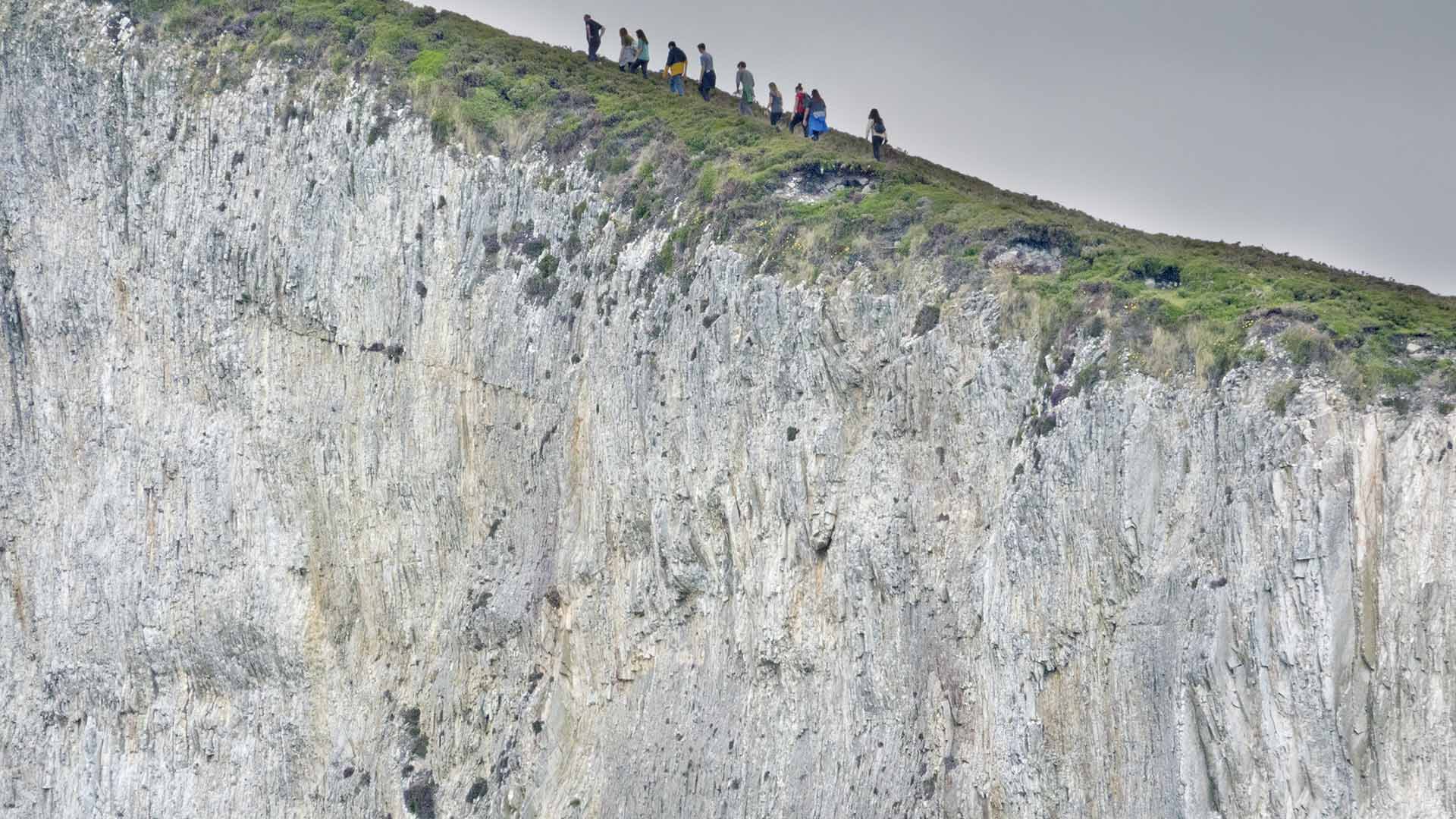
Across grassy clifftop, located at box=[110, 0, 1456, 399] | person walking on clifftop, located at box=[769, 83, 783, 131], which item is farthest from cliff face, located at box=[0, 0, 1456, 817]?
person walking on clifftop, located at box=[769, 83, 783, 131]

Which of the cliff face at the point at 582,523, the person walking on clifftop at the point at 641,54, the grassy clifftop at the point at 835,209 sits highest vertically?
the person walking on clifftop at the point at 641,54

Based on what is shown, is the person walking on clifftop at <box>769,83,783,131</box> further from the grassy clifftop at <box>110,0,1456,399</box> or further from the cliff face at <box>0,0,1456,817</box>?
the cliff face at <box>0,0,1456,817</box>

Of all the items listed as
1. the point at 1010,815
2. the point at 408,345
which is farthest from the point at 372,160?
the point at 1010,815

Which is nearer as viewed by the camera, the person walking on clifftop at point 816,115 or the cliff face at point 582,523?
the cliff face at point 582,523

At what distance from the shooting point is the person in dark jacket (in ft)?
191

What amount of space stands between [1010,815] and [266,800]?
65.9ft

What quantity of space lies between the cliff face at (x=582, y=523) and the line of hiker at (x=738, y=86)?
6.00 m

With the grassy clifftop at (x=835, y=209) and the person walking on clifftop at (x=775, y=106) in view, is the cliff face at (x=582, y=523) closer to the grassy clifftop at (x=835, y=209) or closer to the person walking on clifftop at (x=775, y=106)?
the grassy clifftop at (x=835, y=209)

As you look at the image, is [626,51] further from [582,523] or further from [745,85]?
[582,523]

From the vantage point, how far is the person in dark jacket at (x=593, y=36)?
191 feet

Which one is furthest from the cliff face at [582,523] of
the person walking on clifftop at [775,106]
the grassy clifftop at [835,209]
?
the person walking on clifftop at [775,106]

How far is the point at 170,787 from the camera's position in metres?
52.7

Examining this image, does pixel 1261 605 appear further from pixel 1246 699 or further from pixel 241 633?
pixel 241 633

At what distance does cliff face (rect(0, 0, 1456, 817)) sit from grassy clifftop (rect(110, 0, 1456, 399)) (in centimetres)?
81
